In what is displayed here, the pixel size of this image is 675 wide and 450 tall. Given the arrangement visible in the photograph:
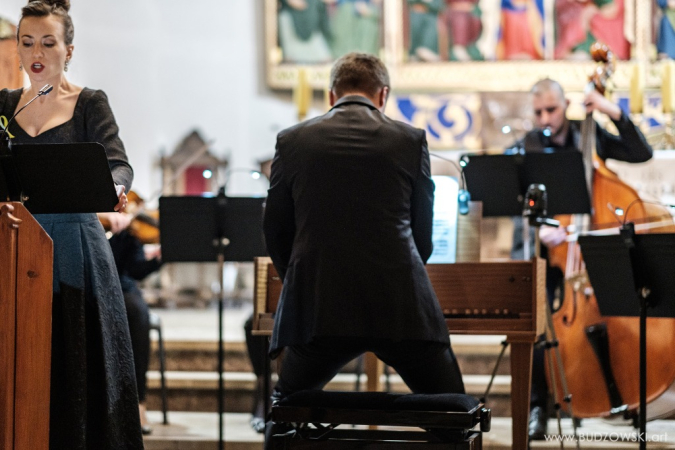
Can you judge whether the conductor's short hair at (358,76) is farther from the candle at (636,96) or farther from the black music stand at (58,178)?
the candle at (636,96)

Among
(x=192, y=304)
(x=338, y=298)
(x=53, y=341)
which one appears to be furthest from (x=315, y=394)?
(x=192, y=304)

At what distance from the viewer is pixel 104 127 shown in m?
2.92

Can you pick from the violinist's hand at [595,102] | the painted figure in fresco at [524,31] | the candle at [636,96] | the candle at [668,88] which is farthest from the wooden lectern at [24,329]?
the painted figure in fresco at [524,31]

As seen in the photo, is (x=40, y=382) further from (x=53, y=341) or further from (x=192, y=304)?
(x=192, y=304)

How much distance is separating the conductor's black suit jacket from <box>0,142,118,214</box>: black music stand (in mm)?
503

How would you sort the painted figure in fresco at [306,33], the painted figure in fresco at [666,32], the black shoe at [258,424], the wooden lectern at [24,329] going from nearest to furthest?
1. the wooden lectern at [24,329]
2. the black shoe at [258,424]
3. the painted figure in fresco at [666,32]
4. the painted figure in fresco at [306,33]

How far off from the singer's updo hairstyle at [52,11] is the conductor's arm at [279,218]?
32.0 inches

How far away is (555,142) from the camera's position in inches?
187

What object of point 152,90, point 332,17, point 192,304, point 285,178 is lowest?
point 192,304

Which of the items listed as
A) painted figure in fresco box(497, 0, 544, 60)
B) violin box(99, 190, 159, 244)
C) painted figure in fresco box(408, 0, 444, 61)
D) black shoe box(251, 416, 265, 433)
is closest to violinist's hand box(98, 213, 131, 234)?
violin box(99, 190, 159, 244)

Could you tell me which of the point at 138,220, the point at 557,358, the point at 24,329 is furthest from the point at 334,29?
the point at 24,329

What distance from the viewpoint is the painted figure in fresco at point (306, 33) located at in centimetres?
834

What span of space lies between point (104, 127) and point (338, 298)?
37.4 inches

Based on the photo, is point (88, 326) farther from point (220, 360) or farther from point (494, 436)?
point (494, 436)
